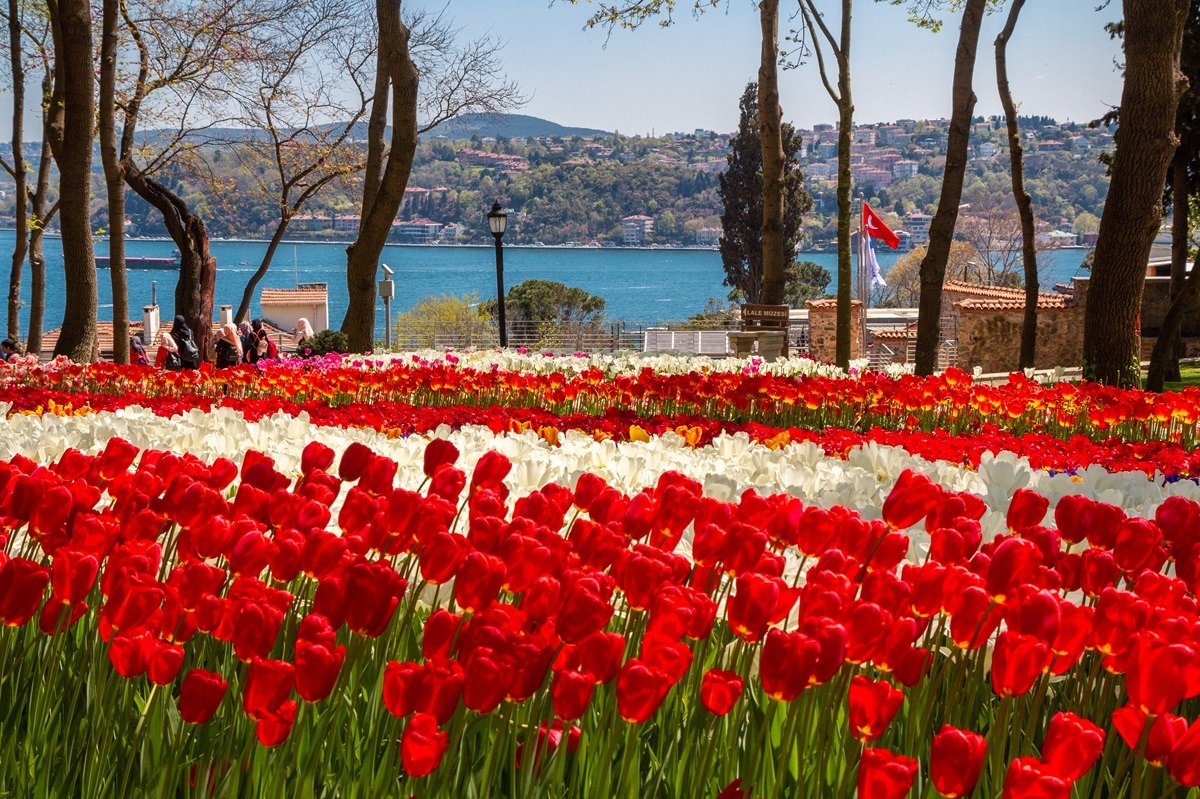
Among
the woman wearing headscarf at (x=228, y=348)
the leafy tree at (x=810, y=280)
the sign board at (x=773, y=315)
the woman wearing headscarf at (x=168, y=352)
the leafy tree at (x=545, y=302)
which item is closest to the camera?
the woman wearing headscarf at (x=228, y=348)

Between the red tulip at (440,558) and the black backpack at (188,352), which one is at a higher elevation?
the red tulip at (440,558)

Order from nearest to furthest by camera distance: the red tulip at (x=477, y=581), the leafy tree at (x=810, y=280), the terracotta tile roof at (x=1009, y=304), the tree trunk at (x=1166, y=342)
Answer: the red tulip at (x=477, y=581) < the tree trunk at (x=1166, y=342) < the terracotta tile roof at (x=1009, y=304) < the leafy tree at (x=810, y=280)

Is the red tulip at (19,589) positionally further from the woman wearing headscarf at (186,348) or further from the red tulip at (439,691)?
the woman wearing headscarf at (186,348)

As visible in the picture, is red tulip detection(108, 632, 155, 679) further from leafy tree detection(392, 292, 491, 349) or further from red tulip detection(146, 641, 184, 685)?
leafy tree detection(392, 292, 491, 349)

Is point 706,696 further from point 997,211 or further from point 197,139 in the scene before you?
point 997,211

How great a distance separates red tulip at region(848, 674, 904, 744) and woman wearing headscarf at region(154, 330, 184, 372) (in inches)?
642

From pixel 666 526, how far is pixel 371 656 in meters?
0.66

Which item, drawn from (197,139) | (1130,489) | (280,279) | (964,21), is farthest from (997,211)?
(280,279)

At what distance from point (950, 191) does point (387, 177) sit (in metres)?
7.77

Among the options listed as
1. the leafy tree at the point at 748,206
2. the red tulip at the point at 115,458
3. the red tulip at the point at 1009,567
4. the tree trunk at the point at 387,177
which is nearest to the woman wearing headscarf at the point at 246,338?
the tree trunk at the point at 387,177

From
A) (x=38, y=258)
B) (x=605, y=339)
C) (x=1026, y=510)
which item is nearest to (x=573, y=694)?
(x=1026, y=510)

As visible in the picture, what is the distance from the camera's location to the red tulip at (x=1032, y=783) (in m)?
1.33

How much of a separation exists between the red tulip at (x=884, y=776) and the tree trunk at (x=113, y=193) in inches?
583

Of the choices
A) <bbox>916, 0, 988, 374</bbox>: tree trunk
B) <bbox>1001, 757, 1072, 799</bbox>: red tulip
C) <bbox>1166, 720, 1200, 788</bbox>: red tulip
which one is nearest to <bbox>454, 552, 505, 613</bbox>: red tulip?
<bbox>1001, 757, 1072, 799</bbox>: red tulip
